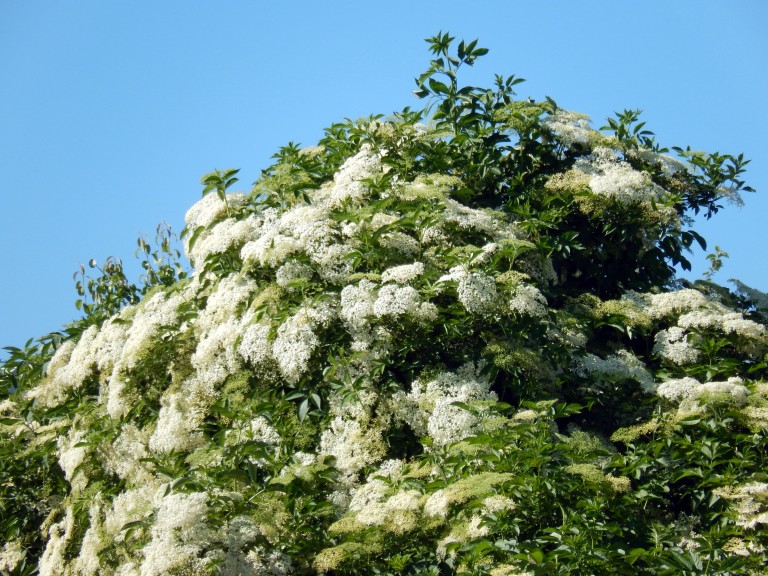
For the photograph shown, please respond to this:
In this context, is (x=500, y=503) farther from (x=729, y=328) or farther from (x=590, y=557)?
(x=729, y=328)

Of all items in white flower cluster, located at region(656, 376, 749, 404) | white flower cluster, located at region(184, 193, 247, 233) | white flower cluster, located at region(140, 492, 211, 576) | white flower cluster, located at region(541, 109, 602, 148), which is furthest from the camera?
white flower cluster, located at region(541, 109, 602, 148)

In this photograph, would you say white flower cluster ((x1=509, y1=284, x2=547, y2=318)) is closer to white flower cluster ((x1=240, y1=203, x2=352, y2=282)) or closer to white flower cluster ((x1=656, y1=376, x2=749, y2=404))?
white flower cluster ((x1=656, y1=376, x2=749, y2=404))

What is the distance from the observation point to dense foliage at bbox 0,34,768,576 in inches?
238

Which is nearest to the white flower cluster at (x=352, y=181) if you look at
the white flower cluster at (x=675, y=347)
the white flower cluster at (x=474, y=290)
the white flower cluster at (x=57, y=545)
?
the white flower cluster at (x=474, y=290)

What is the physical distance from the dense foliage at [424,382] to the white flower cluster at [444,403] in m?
0.02

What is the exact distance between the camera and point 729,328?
7.91 m

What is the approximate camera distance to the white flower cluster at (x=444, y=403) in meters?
6.80

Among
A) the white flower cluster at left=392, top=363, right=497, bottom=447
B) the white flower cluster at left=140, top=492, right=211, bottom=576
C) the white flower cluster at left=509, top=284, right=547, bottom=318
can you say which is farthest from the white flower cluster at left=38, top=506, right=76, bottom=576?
the white flower cluster at left=509, top=284, right=547, bottom=318

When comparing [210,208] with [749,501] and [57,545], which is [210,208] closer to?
[57,545]

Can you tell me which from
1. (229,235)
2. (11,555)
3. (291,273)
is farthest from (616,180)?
(11,555)

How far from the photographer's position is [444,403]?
696 centimetres

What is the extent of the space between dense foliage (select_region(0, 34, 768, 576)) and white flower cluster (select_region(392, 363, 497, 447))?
0.02m

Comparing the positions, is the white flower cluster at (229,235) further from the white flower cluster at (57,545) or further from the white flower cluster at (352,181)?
the white flower cluster at (57,545)

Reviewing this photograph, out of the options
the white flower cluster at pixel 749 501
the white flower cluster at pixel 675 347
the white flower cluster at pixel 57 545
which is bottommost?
the white flower cluster at pixel 749 501
